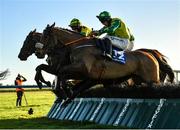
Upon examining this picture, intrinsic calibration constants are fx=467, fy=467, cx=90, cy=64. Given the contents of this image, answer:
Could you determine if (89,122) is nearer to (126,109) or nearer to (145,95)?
(126,109)

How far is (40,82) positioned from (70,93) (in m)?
1.07

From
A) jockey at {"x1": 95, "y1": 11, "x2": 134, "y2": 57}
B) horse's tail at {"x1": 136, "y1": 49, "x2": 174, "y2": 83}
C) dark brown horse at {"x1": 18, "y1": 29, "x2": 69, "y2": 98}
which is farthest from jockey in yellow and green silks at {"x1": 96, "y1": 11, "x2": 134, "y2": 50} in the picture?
dark brown horse at {"x1": 18, "y1": 29, "x2": 69, "y2": 98}

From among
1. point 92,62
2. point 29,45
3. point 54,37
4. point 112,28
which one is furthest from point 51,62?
point 112,28

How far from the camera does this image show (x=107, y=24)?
12.5m

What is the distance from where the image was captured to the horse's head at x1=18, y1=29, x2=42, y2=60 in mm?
12914

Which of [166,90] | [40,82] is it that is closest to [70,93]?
[40,82]

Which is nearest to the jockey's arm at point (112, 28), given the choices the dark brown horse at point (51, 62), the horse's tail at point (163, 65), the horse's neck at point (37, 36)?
the dark brown horse at point (51, 62)

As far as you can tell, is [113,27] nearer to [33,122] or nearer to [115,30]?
[115,30]

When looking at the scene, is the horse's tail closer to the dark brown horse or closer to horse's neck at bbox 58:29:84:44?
horse's neck at bbox 58:29:84:44

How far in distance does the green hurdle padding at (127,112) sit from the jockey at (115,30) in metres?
1.50

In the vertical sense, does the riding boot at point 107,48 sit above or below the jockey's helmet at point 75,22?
below

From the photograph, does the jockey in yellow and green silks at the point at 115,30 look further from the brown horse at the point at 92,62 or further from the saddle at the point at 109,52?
the brown horse at the point at 92,62

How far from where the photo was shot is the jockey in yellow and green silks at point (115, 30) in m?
12.3

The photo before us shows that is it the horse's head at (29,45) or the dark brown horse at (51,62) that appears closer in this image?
the dark brown horse at (51,62)
